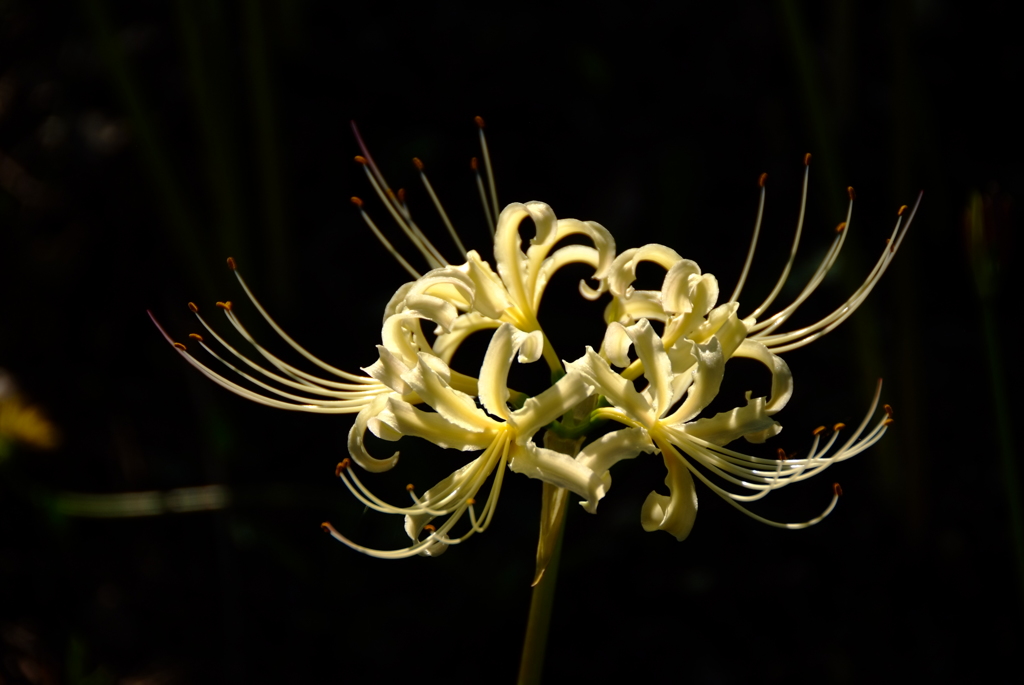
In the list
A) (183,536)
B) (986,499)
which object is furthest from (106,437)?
(986,499)

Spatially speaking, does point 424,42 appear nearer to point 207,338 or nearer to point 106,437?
point 207,338

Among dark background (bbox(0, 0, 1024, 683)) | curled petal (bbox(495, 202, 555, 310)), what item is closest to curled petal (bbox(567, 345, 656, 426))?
curled petal (bbox(495, 202, 555, 310))

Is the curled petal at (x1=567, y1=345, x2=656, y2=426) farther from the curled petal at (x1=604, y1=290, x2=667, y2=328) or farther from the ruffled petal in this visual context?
the curled petal at (x1=604, y1=290, x2=667, y2=328)

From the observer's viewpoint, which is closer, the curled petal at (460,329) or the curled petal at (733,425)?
the curled petal at (733,425)

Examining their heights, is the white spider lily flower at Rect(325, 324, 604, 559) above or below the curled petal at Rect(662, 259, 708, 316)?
below

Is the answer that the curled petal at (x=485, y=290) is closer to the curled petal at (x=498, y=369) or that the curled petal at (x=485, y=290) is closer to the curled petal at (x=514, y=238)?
the curled petal at (x=514, y=238)

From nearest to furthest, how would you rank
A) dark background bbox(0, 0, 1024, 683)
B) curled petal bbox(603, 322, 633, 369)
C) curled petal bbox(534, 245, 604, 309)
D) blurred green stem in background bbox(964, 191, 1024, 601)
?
curled petal bbox(603, 322, 633, 369), blurred green stem in background bbox(964, 191, 1024, 601), curled petal bbox(534, 245, 604, 309), dark background bbox(0, 0, 1024, 683)

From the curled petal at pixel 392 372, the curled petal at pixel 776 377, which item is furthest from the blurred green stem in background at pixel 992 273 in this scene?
the curled petal at pixel 392 372
